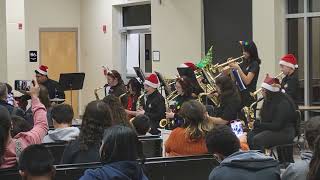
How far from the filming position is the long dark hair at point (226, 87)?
773 cm

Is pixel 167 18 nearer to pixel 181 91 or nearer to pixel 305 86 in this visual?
pixel 305 86

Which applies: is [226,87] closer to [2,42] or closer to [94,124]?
[94,124]

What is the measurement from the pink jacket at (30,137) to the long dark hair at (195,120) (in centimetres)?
138

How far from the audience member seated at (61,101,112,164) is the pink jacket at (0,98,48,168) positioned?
0.28m

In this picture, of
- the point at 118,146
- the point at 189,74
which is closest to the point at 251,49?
the point at 189,74

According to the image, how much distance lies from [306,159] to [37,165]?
5.15ft

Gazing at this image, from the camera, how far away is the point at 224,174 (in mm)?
3791

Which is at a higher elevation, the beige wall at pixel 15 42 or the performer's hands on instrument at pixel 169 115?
the beige wall at pixel 15 42

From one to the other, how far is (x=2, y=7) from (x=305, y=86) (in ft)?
19.0

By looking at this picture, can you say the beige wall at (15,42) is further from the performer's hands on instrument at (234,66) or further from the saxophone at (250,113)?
the saxophone at (250,113)

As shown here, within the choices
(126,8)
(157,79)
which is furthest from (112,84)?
(126,8)

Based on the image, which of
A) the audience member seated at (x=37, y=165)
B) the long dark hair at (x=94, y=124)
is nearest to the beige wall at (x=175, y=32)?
the long dark hair at (x=94, y=124)

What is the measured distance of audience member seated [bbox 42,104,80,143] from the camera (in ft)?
17.9

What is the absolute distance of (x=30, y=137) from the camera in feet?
14.8
